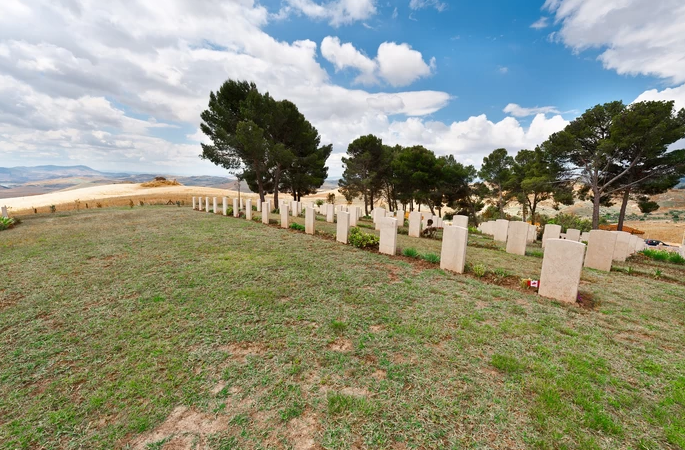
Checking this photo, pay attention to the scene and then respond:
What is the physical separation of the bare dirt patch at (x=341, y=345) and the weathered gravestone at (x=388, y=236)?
4.14m

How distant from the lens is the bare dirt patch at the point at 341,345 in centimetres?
290

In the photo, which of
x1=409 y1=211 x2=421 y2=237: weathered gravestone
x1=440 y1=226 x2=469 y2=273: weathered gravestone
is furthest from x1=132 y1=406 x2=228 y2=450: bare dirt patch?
x1=409 y1=211 x2=421 y2=237: weathered gravestone

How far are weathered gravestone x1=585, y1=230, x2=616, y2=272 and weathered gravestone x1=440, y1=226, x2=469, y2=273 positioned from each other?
3477 millimetres

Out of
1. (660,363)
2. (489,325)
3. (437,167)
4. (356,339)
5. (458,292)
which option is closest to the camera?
(660,363)

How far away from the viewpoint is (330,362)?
106 inches

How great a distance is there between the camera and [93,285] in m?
4.60

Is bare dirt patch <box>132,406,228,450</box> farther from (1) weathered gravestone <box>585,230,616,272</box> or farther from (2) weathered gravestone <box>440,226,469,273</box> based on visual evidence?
(1) weathered gravestone <box>585,230,616,272</box>

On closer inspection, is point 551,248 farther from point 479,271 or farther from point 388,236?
point 388,236

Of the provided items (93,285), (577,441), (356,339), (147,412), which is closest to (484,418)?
(577,441)

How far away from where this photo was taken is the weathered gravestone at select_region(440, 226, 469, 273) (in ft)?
18.5

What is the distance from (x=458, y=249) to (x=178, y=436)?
5.31 meters

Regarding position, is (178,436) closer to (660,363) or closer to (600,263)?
(660,363)

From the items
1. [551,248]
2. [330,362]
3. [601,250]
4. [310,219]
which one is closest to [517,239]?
[601,250]

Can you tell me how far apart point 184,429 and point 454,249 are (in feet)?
17.3
